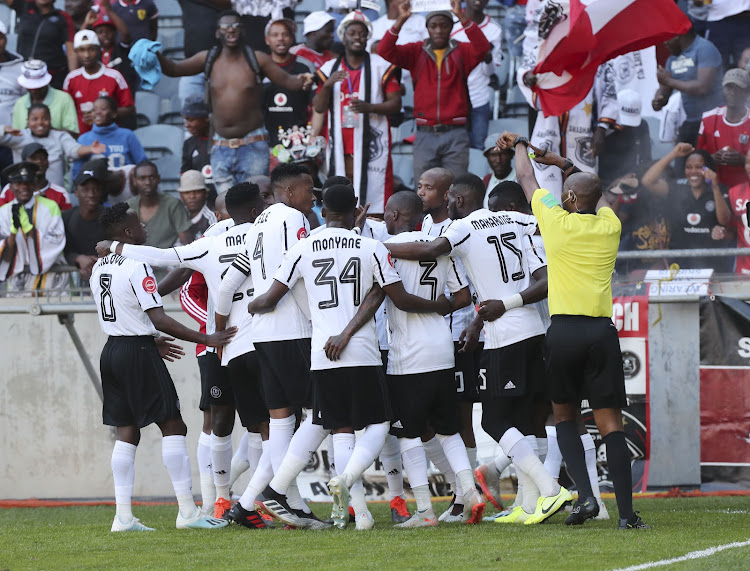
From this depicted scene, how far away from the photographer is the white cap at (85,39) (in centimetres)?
1382

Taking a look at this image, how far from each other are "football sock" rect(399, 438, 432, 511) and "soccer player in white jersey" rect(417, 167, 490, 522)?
45 cm

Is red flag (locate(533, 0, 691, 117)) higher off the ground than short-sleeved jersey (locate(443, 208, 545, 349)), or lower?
higher

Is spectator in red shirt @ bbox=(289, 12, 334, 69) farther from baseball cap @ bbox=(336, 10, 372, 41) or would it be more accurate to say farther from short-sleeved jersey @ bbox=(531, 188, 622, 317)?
short-sleeved jersey @ bbox=(531, 188, 622, 317)

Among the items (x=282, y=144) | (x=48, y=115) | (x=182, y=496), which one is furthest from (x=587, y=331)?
(x=48, y=115)

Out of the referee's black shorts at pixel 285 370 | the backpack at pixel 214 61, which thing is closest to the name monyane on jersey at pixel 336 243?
the referee's black shorts at pixel 285 370

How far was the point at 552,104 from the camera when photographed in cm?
1011

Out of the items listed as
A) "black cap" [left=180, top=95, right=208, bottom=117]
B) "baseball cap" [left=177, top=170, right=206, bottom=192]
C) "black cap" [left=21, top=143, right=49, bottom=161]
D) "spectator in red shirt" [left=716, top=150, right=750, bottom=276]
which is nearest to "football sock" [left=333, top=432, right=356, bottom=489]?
"spectator in red shirt" [left=716, top=150, right=750, bottom=276]

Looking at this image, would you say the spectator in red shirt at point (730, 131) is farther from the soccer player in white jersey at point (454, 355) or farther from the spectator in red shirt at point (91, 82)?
the spectator in red shirt at point (91, 82)

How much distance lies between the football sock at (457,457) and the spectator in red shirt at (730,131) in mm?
5203

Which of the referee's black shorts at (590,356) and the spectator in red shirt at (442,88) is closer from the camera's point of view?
the referee's black shorts at (590,356)

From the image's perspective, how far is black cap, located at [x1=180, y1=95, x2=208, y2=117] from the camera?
13.5 metres

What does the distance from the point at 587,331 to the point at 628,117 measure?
571cm

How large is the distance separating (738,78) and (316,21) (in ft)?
15.9

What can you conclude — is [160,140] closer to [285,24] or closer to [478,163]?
[285,24]
